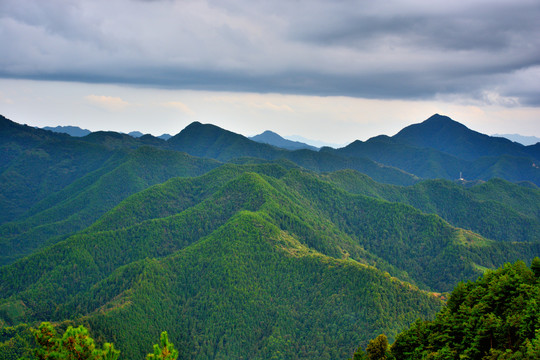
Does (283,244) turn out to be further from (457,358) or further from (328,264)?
(457,358)

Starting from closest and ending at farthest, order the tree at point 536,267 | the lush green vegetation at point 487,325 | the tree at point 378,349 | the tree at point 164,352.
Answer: the tree at point 164,352
the lush green vegetation at point 487,325
the tree at point 536,267
the tree at point 378,349

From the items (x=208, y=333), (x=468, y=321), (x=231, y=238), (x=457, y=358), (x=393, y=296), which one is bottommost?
(x=208, y=333)

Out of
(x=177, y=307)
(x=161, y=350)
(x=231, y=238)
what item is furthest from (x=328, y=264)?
(x=161, y=350)

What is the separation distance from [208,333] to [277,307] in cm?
2858

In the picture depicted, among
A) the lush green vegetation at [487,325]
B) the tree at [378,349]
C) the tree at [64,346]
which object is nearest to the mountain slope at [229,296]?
the tree at [378,349]

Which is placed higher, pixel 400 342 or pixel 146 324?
pixel 400 342

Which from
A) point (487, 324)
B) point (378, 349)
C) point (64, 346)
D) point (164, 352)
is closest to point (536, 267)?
point (487, 324)

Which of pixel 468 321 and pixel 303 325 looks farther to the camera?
pixel 303 325

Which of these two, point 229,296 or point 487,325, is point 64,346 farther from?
point 229,296

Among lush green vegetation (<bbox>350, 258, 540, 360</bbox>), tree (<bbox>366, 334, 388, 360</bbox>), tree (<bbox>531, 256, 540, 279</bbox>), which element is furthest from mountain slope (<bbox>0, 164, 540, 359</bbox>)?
tree (<bbox>531, 256, 540, 279</bbox>)

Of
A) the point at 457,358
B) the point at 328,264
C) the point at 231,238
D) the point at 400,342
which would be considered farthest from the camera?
the point at 231,238

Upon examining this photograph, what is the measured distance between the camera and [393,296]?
5433 inches

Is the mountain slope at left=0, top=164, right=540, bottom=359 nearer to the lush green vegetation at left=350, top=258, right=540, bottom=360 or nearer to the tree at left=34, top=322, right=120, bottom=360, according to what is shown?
the lush green vegetation at left=350, top=258, right=540, bottom=360

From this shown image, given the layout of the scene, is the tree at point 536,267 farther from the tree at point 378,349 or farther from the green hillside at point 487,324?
the tree at point 378,349
